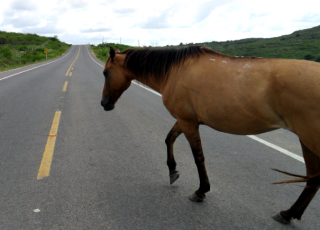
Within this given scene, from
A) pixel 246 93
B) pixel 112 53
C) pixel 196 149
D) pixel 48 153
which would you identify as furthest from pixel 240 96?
pixel 48 153

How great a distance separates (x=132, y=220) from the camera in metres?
2.68

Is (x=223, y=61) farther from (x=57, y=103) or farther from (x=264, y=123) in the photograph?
(x=57, y=103)

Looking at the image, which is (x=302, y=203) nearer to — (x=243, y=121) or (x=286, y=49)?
(x=243, y=121)

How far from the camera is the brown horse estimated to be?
211cm

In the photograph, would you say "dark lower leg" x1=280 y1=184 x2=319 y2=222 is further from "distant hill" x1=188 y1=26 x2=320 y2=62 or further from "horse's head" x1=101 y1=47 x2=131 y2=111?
"distant hill" x1=188 y1=26 x2=320 y2=62

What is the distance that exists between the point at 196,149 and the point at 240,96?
0.85m

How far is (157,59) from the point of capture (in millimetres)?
3383

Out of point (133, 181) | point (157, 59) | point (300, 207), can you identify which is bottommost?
point (133, 181)

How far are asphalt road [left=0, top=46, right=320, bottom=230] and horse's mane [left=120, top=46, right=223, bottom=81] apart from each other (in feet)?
4.47

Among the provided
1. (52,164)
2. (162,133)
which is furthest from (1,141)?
(162,133)

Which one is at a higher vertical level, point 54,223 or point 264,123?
point 264,123

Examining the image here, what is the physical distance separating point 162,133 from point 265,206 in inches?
114

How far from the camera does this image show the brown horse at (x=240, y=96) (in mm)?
2109

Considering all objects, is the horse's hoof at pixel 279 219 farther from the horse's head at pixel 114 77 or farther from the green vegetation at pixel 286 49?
the green vegetation at pixel 286 49
